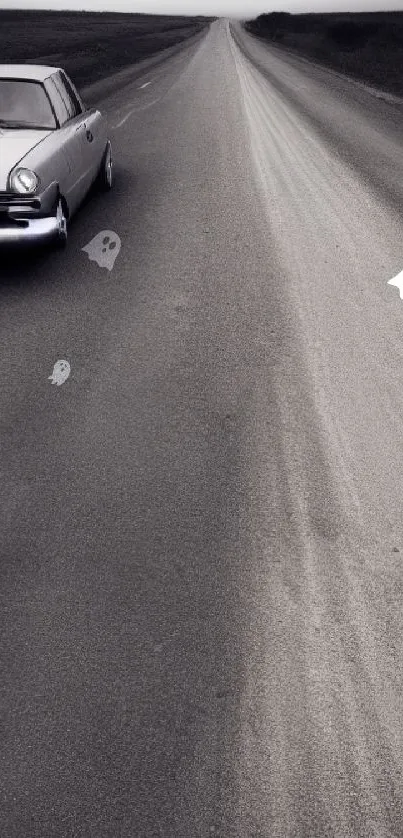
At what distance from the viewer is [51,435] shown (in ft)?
14.8

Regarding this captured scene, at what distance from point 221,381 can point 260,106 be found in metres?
13.7

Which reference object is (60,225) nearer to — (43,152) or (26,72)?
(43,152)

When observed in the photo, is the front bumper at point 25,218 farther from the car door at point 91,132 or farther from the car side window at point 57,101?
the car door at point 91,132

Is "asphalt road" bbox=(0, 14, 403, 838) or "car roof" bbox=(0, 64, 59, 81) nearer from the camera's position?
"asphalt road" bbox=(0, 14, 403, 838)

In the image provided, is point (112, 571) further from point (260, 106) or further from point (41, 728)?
point (260, 106)

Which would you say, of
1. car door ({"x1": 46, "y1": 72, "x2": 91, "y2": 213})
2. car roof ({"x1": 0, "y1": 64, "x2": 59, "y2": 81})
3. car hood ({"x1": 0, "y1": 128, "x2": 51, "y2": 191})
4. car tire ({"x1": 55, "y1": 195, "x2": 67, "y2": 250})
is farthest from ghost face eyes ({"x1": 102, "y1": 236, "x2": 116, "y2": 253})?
car roof ({"x1": 0, "y1": 64, "x2": 59, "y2": 81})

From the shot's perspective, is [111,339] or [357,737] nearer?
[357,737]

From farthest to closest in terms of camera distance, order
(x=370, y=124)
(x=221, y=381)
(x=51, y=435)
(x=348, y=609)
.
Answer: (x=370, y=124) < (x=221, y=381) < (x=51, y=435) < (x=348, y=609)

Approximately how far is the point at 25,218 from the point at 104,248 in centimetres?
130

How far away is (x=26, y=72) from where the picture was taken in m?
7.84

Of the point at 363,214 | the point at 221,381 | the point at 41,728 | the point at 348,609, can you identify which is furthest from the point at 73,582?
the point at 363,214

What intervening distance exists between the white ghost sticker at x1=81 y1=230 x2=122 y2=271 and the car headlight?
1074 millimetres

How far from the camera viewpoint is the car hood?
21.3 feet

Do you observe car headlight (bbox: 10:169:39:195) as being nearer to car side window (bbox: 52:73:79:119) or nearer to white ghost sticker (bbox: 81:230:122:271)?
white ghost sticker (bbox: 81:230:122:271)
